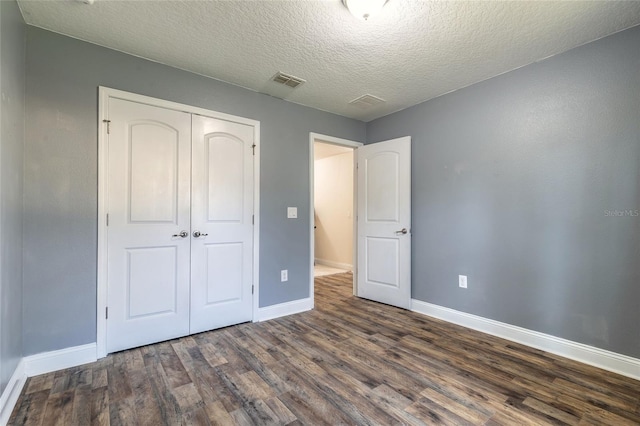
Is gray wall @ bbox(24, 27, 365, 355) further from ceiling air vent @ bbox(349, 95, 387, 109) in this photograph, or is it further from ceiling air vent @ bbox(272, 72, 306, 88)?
ceiling air vent @ bbox(349, 95, 387, 109)

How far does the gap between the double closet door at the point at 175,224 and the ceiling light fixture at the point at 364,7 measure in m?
1.59

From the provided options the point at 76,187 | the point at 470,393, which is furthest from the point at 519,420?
the point at 76,187

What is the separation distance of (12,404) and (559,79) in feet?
14.4

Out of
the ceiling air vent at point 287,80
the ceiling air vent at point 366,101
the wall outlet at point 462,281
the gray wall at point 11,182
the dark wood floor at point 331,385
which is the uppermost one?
the ceiling air vent at point 287,80

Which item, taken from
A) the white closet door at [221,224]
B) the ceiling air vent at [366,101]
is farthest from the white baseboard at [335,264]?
the ceiling air vent at [366,101]

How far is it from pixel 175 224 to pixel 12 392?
1.39m

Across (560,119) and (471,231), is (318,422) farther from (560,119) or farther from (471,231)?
(560,119)

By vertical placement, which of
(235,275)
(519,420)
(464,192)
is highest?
(464,192)

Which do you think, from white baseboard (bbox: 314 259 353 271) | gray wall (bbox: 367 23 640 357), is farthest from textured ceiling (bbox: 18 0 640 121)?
white baseboard (bbox: 314 259 353 271)

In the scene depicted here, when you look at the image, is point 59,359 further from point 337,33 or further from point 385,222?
point 385,222

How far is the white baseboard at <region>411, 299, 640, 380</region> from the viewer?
201cm

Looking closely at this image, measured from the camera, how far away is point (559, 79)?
2324 millimetres

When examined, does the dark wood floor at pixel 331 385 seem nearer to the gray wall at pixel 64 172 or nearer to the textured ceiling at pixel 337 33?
the gray wall at pixel 64 172

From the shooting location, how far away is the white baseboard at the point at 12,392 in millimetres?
1496
